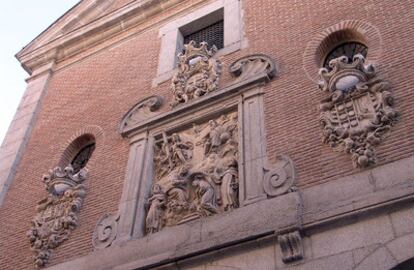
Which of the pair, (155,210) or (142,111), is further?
(142,111)

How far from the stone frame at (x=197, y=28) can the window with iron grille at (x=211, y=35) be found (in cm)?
9

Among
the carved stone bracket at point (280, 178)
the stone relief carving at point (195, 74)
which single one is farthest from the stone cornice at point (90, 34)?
the carved stone bracket at point (280, 178)

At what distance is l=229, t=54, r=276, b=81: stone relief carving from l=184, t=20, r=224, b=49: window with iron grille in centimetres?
169

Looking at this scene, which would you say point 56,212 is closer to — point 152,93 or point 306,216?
point 152,93

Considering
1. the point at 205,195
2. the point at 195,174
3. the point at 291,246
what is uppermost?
the point at 195,174

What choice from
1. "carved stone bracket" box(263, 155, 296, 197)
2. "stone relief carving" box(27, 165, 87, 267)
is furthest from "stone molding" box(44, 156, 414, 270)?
"stone relief carving" box(27, 165, 87, 267)

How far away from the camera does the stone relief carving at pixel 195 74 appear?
966 cm

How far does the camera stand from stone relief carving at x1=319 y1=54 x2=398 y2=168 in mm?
7137

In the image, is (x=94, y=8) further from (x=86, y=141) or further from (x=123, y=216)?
(x=123, y=216)

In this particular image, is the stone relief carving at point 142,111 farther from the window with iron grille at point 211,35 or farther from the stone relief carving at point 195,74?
the window with iron grille at point 211,35

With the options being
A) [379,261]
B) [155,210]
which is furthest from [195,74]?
[379,261]

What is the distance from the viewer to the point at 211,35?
38.5ft

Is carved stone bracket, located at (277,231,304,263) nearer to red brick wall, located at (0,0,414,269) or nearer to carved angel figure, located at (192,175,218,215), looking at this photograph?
red brick wall, located at (0,0,414,269)

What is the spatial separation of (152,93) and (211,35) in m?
1.98
